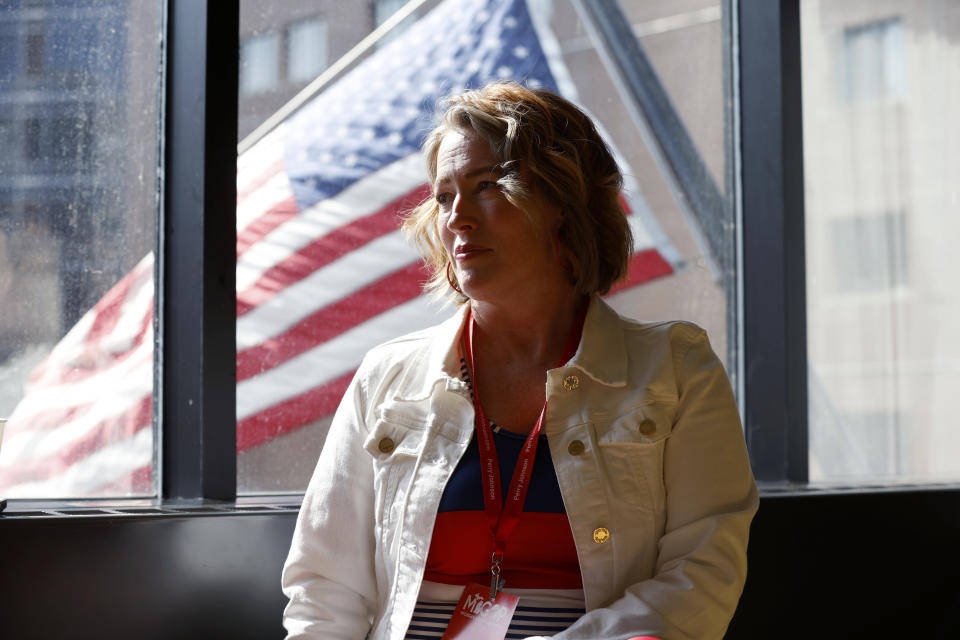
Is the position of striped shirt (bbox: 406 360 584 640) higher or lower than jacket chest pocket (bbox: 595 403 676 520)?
lower

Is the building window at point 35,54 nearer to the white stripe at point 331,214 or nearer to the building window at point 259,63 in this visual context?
the building window at point 259,63

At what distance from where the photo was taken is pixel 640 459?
1651 millimetres

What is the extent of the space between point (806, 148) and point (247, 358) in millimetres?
1853

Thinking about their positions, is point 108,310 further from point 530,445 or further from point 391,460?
point 530,445

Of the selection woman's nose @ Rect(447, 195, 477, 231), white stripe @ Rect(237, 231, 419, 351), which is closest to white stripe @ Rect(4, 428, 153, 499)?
white stripe @ Rect(237, 231, 419, 351)

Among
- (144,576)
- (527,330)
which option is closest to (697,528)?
(527,330)

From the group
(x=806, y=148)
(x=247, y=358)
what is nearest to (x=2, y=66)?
(x=247, y=358)

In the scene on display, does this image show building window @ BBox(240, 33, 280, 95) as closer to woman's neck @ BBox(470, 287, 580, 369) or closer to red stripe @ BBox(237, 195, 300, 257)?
red stripe @ BBox(237, 195, 300, 257)

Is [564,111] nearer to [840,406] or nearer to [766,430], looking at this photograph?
[766,430]

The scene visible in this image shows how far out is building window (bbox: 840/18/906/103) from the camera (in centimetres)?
306

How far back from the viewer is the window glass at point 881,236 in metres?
3.00

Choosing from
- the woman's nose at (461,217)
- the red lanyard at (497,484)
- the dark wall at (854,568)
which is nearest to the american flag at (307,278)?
the woman's nose at (461,217)

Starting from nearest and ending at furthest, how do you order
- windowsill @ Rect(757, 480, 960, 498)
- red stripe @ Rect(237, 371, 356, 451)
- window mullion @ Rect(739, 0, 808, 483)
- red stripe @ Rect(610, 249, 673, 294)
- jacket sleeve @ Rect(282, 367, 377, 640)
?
jacket sleeve @ Rect(282, 367, 377, 640)
red stripe @ Rect(237, 371, 356, 451)
windowsill @ Rect(757, 480, 960, 498)
window mullion @ Rect(739, 0, 808, 483)
red stripe @ Rect(610, 249, 673, 294)

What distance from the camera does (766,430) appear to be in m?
2.69
